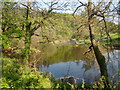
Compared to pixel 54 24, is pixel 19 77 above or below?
below

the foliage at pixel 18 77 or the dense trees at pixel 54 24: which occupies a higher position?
the dense trees at pixel 54 24

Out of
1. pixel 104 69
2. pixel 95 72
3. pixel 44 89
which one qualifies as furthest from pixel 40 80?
pixel 95 72

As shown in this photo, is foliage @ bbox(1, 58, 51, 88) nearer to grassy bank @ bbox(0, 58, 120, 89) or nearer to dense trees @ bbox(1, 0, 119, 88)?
grassy bank @ bbox(0, 58, 120, 89)

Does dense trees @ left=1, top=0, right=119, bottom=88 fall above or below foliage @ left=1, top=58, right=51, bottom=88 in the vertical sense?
above

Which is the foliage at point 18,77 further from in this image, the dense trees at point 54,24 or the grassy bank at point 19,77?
the dense trees at point 54,24

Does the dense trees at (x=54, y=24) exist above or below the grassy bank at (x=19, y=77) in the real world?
above

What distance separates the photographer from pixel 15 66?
6387 millimetres

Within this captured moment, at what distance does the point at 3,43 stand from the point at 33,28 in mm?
2741

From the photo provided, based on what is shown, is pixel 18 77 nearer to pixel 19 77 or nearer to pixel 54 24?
pixel 19 77

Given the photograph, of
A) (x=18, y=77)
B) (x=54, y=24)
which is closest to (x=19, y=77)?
(x=18, y=77)

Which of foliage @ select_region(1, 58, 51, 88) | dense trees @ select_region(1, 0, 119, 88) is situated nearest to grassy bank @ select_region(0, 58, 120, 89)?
foliage @ select_region(1, 58, 51, 88)

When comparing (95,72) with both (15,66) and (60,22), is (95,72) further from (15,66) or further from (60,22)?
(15,66)

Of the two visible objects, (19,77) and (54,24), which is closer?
(19,77)

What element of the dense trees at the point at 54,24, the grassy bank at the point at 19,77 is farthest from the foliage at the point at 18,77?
the dense trees at the point at 54,24
